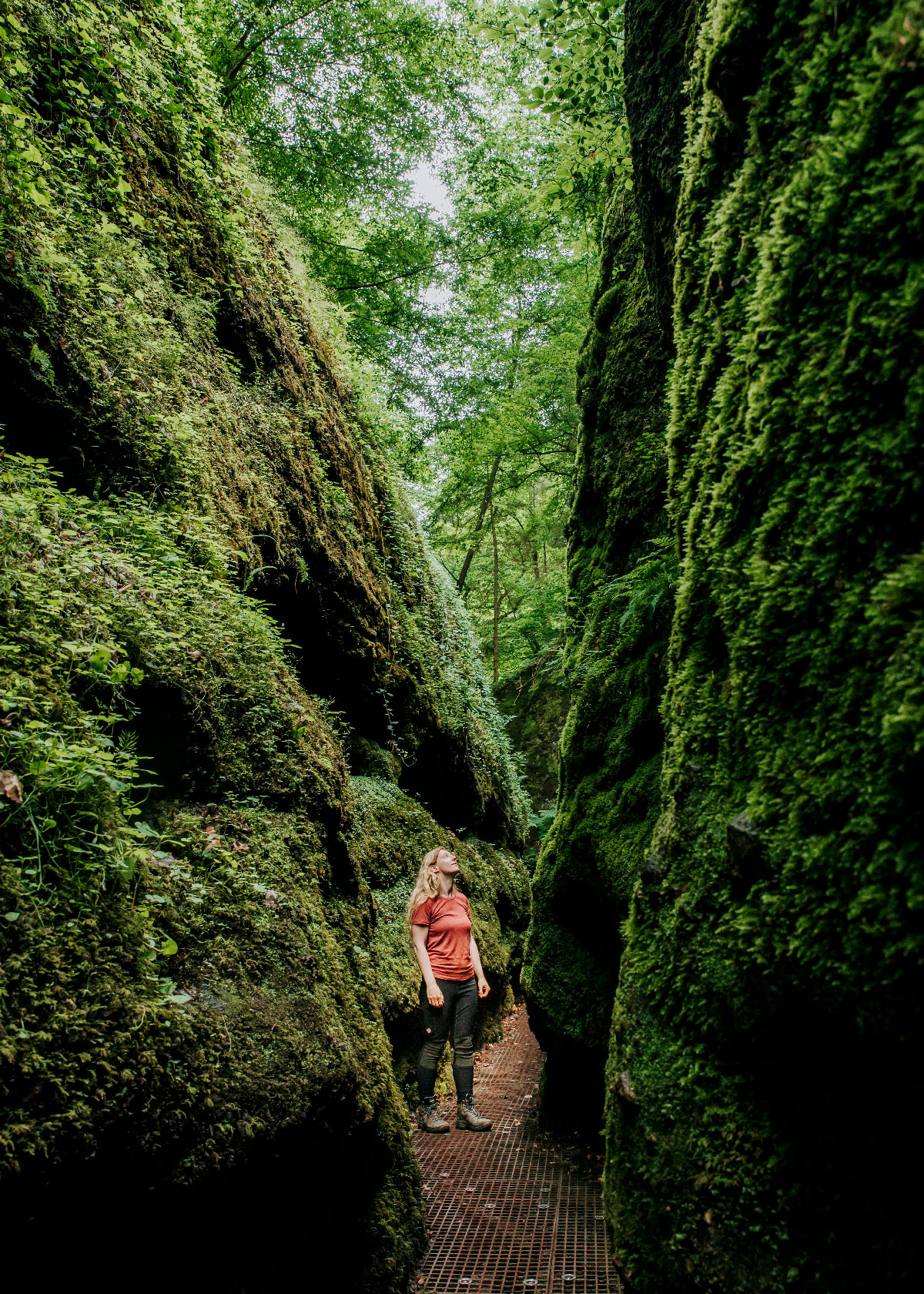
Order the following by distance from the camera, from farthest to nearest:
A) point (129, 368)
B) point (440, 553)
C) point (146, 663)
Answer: point (440, 553)
point (129, 368)
point (146, 663)

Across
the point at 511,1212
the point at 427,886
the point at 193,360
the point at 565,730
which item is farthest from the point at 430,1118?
the point at 193,360

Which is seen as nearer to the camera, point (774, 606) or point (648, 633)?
point (774, 606)

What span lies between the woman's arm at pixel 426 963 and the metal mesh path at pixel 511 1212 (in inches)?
42.4

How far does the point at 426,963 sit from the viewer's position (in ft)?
18.4

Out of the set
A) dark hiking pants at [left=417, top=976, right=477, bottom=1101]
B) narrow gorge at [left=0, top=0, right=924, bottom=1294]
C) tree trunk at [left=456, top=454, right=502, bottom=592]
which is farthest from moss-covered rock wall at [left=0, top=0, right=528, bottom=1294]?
tree trunk at [left=456, top=454, right=502, bottom=592]

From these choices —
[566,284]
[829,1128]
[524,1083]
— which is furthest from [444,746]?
[566,284]

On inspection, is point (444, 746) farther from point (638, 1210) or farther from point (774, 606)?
point (774, 606)

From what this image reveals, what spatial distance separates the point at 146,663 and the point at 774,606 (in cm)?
295

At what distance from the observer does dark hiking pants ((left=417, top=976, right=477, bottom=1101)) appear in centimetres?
564

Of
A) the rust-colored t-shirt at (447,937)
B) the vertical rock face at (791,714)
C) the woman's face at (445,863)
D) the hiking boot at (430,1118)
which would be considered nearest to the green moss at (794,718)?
the vertical rock face at (791,714)

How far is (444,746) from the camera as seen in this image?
32.2 ft

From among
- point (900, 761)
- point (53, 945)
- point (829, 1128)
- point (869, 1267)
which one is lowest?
point (869, 1267)

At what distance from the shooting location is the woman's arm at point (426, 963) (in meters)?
5.56

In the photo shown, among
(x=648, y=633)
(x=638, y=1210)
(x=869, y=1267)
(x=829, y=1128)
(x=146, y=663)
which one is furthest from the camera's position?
(x=648, y=633)
